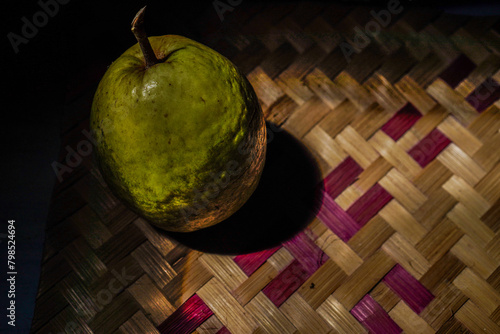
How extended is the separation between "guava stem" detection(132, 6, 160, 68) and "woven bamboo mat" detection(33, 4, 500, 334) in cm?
43

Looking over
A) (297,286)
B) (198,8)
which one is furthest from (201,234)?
(198,8)

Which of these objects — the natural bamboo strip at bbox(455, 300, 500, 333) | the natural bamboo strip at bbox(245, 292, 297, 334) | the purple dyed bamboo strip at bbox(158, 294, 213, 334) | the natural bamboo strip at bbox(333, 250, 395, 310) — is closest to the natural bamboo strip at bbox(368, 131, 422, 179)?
the natural bamboo strip at bbox(333, 250, 395, 310)

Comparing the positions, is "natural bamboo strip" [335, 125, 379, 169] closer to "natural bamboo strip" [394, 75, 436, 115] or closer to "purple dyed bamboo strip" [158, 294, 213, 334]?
"natural bamboo strip" [394, 75, 436, 115]

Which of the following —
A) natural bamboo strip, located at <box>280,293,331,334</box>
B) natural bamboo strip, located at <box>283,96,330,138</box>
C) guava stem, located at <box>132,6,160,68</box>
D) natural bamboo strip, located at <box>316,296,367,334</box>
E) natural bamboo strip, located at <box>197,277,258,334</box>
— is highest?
guava stem, located at <box>132,6,160,68</box>

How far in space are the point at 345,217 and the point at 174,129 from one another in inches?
20.6

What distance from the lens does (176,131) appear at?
726 millimetres

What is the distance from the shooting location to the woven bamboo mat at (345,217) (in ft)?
3.26

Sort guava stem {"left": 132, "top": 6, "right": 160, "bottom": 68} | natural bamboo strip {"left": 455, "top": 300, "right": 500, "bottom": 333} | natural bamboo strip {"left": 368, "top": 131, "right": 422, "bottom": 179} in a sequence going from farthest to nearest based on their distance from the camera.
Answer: natural bamboo strip {"left": 368, "top": 131, "right": 422, "bottom": 179}, natural bamboo strip {"left": 455, "top": 300, "right": 500, "bottom": 333}, guava stem {"left": 132, "top": 6, "right": 160, "bottom": 68}

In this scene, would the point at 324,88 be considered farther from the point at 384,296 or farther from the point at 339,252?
the point at 384,296

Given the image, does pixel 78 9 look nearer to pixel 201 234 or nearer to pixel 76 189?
pixel 76 189

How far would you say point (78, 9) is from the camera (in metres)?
1.21

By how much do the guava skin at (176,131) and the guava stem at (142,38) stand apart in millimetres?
20

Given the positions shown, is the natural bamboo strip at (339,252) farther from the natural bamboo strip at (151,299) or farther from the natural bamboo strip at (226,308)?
the natural bamboo strip at (151,299)

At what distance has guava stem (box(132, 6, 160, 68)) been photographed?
2.23ft
